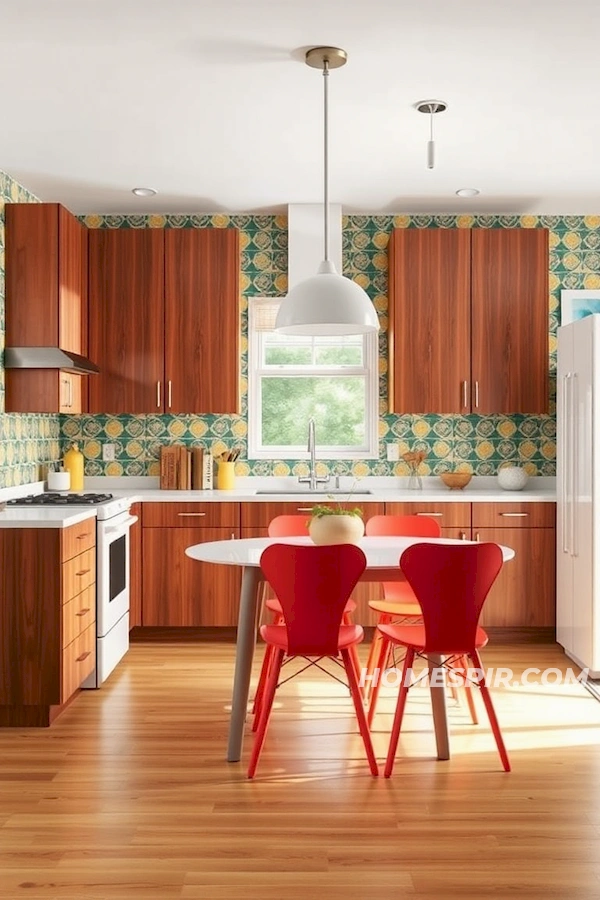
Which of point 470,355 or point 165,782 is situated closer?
point 165,782

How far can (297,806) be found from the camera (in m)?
3.04

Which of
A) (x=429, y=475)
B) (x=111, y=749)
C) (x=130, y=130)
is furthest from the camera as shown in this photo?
(x=429, y=475)

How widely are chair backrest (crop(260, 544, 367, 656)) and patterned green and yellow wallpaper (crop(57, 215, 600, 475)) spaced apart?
2719mm

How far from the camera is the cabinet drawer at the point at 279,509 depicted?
17.7ft

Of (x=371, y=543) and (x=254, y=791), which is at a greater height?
(x=371, y=543)

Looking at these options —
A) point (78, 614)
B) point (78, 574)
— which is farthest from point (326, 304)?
point (78, 614)

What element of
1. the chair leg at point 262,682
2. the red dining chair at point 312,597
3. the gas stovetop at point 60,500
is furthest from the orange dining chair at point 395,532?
the gas stovetop at point 60,500

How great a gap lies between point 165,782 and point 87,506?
5.45 feet

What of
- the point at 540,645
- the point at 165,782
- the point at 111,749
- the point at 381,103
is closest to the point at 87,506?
the point at 111,749

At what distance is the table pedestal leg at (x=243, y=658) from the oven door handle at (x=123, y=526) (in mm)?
1312

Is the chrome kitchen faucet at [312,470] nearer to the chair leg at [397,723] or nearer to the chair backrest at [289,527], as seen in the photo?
the chair backrest at [289,527]

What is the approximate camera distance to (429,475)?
19.6 ft

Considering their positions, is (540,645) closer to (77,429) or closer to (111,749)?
(111,749)

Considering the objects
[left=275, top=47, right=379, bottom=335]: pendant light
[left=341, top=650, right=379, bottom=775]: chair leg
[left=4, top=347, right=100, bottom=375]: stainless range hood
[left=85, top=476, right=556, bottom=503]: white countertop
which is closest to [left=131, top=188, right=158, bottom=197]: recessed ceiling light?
[left=4, top=347, right=100, bottom=375]: stainless range hood
